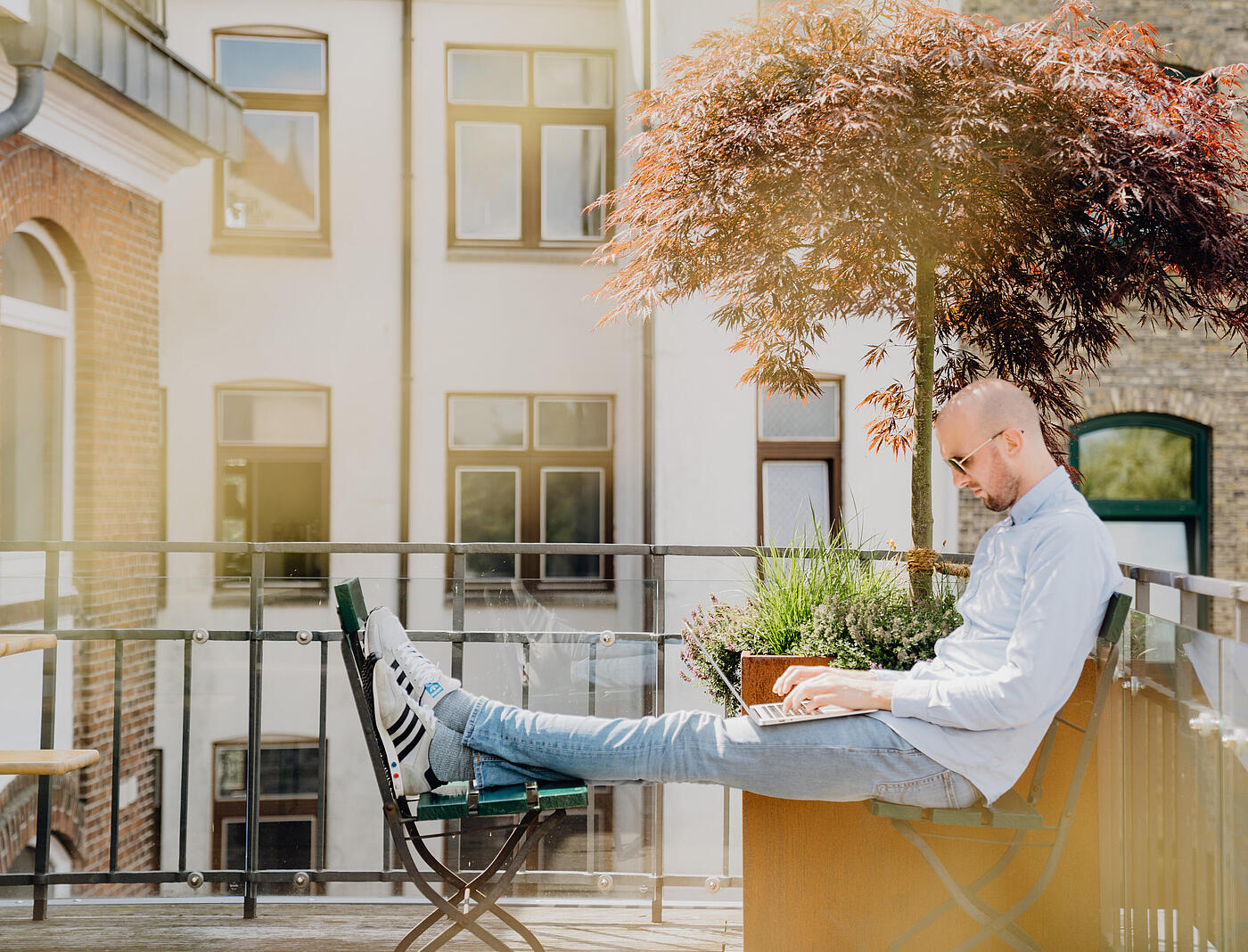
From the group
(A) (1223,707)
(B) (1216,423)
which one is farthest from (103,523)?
(B) (1216,423)

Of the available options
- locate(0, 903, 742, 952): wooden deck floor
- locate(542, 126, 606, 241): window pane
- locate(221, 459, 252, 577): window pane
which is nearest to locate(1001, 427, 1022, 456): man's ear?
locate(0, 903, 742, 952): wooden deck floor

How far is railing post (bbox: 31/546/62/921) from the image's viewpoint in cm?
326

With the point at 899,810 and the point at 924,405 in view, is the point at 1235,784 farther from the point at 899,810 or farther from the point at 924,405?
the point at 924,405

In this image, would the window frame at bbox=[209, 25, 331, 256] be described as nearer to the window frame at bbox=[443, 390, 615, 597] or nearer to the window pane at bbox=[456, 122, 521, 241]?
the window pane at bbox=[456, 122, 521, 241]

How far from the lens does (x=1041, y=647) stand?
6.82ft

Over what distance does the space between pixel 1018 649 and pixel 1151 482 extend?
789cm

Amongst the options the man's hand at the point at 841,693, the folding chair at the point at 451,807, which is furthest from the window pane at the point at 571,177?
the man's hand at the point at 841,693

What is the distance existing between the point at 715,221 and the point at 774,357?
0.84 meters

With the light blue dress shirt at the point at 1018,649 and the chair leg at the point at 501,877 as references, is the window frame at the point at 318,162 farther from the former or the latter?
the light blue dress shirt at the point at 1018,649

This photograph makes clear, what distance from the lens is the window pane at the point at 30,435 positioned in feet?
22.8

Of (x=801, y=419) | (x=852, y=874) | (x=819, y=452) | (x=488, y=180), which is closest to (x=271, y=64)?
(x=488, y=180)

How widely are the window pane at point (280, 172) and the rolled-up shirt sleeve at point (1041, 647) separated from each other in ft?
29.2

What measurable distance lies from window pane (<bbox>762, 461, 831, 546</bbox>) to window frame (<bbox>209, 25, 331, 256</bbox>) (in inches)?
182

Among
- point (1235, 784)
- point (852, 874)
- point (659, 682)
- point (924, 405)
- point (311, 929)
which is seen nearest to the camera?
point (1235, 784)
